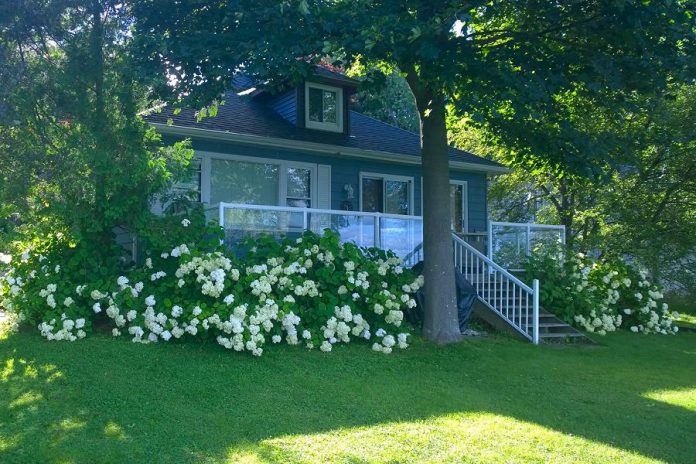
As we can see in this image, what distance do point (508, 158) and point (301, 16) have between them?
531 centimetres

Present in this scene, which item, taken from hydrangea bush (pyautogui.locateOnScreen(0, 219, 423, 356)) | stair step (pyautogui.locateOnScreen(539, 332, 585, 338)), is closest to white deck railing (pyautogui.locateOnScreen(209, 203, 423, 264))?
hydrangea bush (pyautogui.locateOnScreen(0, 219, 423, 356))

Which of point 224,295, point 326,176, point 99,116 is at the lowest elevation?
point 224,295

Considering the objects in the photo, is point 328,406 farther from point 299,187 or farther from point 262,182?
point 299,187

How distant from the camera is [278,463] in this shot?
4625mm

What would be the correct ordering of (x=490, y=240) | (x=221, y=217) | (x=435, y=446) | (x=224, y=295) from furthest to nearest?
1. (x=490, y=240)
2. (x=221, y=217)
3. (x=224, y=295)
4. (x=435, y=446)

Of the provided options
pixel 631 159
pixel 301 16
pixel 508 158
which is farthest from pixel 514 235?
pixel 301 16

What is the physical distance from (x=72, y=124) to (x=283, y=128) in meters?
5.62

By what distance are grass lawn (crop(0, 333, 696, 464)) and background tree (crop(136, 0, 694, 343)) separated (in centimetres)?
200

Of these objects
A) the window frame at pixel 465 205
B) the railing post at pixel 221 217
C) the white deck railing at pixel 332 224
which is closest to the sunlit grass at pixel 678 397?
the white deck railing at pixel 332 224

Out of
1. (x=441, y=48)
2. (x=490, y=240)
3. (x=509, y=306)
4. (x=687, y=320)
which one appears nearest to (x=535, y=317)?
(x=509, y=306)

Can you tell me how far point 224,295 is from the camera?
7.98 metres

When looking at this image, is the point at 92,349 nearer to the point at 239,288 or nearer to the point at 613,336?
the point at 239,288

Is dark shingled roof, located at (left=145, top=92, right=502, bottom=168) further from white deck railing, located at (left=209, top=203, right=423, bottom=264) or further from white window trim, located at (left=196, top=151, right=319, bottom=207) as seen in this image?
white deck railing, located at (left=209, top=203, right=423, bottom=264)

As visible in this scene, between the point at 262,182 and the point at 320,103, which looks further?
the point at 320,103
